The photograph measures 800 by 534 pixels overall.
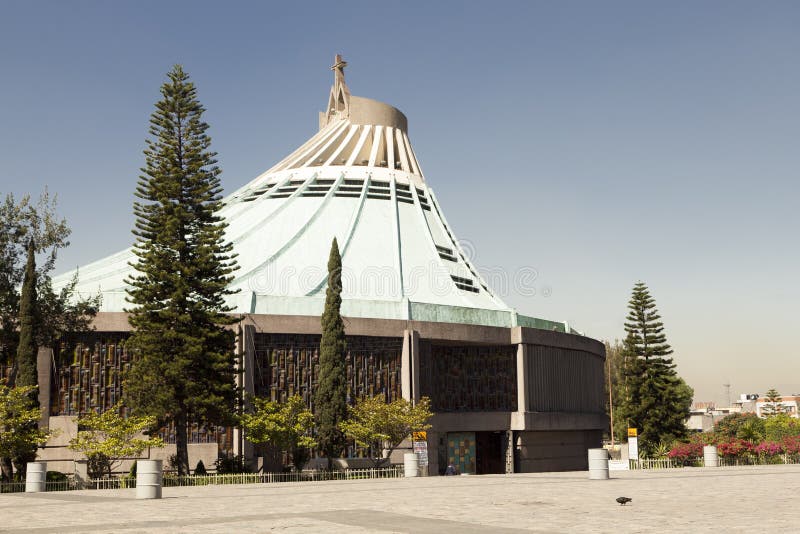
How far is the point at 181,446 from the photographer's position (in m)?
35.1

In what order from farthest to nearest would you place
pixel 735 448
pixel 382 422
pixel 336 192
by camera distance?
pixel 336 192 → pixel 735 448 → pixel 382 422

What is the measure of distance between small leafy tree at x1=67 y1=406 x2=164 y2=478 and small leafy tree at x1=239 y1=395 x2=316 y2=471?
4105 millimetres

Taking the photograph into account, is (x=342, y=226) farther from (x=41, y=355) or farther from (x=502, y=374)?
(x=41, y=355)

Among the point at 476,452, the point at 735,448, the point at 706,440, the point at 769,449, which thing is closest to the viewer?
the point at 735,448

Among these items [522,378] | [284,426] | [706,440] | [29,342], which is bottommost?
[706,440]

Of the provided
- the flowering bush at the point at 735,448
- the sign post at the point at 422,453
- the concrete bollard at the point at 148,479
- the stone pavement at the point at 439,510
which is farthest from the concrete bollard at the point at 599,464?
the flowering bush at the point at 735,448

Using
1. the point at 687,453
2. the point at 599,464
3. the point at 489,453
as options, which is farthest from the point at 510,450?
the point at 599,464

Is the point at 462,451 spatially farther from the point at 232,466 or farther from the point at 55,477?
the point at 55,477

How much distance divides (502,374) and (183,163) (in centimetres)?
2036

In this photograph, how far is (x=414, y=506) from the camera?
59.0 feet

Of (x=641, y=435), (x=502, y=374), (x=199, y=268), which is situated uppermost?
(x=199, y=268)

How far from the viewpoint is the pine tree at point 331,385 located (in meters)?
37.7

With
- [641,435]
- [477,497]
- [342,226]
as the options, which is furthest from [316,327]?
[641,435]

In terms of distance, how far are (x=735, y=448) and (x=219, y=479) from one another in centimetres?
2452
